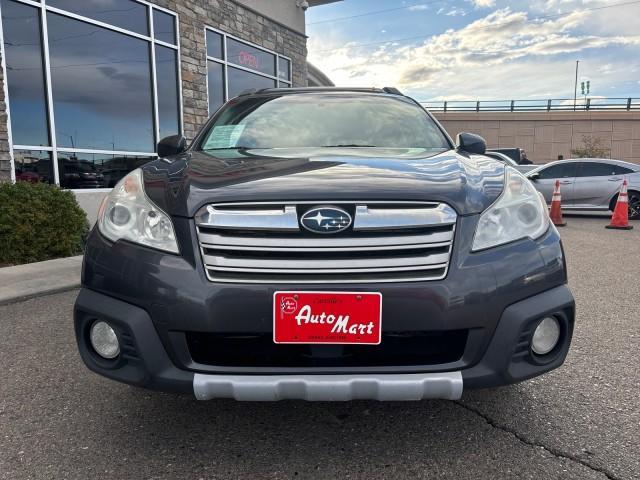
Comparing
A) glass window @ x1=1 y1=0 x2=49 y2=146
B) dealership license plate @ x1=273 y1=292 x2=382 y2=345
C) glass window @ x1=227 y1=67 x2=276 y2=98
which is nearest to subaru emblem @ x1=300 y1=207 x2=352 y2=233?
dealership license plate @ x1=273 y1=292 x2=382 y2=345

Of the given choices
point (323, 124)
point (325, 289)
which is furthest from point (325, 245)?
point (323, 124)

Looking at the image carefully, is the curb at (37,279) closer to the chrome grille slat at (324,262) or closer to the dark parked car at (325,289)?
the dark parked car at (325,289)

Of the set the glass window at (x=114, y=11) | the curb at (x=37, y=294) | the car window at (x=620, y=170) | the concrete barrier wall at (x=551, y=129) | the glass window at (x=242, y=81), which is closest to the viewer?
the curb at (x=37, y=294)

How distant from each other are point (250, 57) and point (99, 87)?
4.52 meters

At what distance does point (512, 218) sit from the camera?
189cm

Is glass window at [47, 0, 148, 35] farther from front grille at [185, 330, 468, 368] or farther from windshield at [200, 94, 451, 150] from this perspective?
front grille at [185, 330, 468, 368]

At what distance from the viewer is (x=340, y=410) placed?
225cm

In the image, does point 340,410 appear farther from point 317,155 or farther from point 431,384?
point 317,155

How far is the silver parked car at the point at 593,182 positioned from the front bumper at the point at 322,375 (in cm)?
1022

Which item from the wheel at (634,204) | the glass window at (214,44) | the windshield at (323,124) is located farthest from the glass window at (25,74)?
the wheel at (634,204)

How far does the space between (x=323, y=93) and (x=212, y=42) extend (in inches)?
315

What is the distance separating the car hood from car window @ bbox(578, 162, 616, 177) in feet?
32.4

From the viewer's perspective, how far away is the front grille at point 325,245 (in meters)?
1.70

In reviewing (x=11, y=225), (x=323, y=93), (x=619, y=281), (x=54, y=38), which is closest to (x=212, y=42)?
(x=54, y=38)
